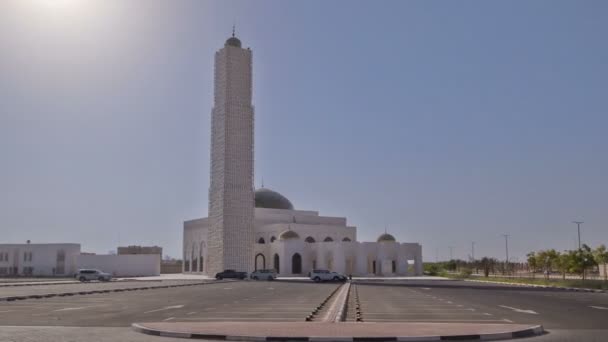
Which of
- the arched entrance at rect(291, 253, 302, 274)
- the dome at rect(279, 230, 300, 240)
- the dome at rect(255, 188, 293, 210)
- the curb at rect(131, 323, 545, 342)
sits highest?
the dome at rect(255, 188, 293, 210)

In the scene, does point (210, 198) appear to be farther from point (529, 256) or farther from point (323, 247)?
point (529, 256)

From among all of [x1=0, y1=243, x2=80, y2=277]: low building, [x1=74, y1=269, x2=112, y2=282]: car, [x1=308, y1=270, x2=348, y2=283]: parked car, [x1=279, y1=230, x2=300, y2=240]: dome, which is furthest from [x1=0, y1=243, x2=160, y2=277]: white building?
[x1=308, y1=270, x2=348, y2=283]: parked car

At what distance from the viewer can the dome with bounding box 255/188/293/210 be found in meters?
102

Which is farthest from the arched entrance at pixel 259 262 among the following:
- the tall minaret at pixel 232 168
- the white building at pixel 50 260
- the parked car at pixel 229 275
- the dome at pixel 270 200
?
the white building at pixel 50 260

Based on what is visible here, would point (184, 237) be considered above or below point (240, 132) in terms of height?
below

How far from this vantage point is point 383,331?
14.7 meters

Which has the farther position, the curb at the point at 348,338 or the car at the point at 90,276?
the car at the point at 90,276

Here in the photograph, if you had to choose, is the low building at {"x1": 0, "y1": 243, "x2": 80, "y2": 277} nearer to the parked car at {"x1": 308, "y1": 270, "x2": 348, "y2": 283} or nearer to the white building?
the white building

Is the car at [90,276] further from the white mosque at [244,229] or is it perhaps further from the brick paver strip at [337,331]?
the brick paver strip at [337,331]

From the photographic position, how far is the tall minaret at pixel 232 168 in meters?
82.1

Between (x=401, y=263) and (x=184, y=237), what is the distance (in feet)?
118

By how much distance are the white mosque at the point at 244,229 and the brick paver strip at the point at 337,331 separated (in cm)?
6642

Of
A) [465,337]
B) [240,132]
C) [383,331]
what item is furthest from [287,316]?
[240,132]

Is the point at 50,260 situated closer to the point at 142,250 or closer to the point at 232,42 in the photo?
the point at 142,250
